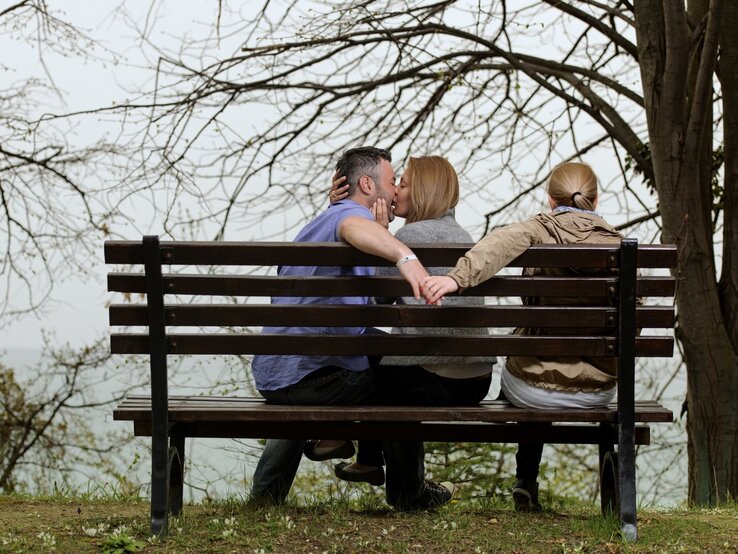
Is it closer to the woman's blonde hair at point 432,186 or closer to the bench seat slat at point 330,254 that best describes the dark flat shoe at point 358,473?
the bench seat slat at point 330,254

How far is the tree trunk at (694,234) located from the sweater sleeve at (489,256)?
3540 millimetres

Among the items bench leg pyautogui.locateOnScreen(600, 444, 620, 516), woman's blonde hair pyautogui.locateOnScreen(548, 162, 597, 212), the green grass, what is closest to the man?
the green grass

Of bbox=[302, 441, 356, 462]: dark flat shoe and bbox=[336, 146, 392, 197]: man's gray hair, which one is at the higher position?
bbox=[336, 146, 392, 197]: man's gray hair

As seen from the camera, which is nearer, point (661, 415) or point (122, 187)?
point (661, 415)

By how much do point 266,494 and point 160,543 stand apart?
825 millimetres

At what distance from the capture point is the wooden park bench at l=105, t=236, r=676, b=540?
420 cm

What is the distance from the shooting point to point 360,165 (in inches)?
182

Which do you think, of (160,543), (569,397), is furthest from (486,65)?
(160,543)

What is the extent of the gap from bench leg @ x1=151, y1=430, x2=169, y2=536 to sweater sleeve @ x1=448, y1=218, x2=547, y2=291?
1467 mm

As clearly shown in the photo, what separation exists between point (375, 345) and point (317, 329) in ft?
0.93

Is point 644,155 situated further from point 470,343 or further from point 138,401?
point 138,401

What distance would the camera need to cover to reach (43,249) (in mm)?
9070

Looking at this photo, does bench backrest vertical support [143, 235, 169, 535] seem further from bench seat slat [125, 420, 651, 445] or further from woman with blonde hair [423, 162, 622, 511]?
woman with blonde hair [423, 162, 622, 511]

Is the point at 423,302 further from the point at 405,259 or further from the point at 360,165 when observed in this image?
the point at 360,165
